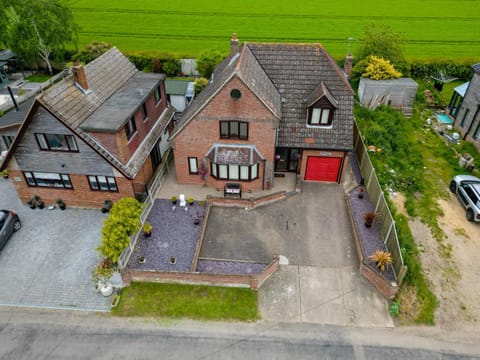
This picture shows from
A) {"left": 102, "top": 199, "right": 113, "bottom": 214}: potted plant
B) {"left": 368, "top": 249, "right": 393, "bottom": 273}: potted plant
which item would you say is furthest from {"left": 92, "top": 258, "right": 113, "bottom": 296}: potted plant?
{"left": 368, "top": 249, "right": 393, "bottom": 273}: potted plant

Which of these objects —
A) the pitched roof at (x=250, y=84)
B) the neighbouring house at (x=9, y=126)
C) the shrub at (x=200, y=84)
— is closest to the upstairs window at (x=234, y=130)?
the pitched roof at (x=250, y=84)

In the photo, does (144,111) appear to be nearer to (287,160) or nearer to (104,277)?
(287,160)

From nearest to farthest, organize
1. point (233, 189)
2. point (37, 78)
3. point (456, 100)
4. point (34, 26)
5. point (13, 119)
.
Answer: point (233, 189), point (13, 119), point (456, 100), point (34, 26), point (37, 78)

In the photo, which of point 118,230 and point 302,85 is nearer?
point 118,230

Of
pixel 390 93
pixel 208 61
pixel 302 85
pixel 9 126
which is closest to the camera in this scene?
pixel 302 85

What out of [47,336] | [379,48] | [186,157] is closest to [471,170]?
[379,48]

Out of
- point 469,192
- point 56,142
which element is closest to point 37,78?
point 56,142

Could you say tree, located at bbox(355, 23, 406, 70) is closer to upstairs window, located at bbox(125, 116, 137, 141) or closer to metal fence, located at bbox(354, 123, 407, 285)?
metal fence, located at bbox(354, 123, 407, 285)

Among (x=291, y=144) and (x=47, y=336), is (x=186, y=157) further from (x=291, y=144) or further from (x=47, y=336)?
(x=47, y=336)
